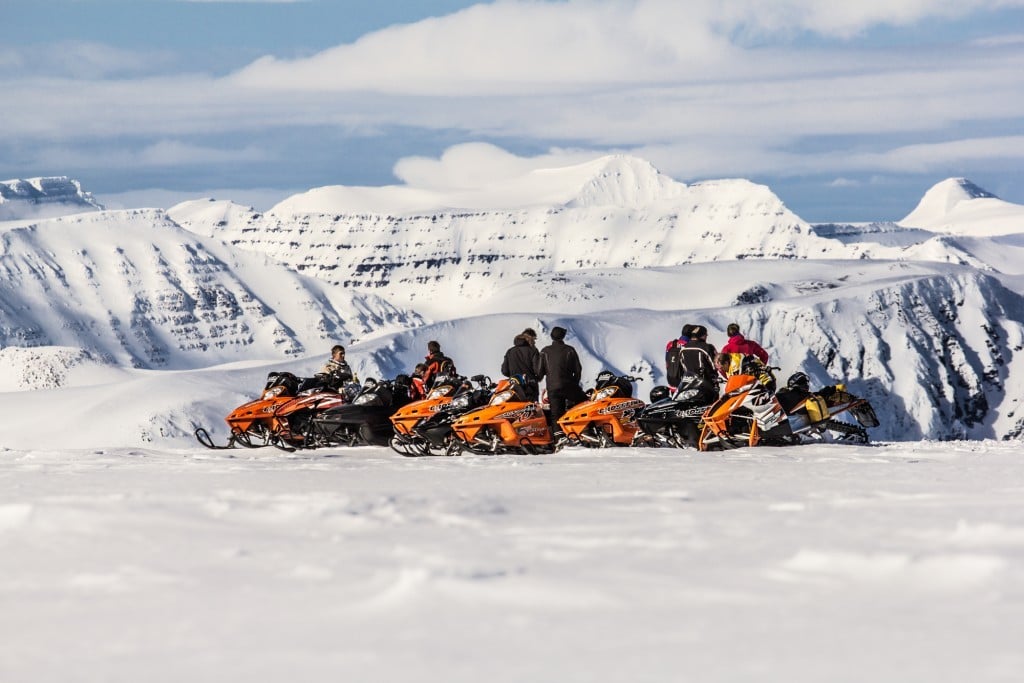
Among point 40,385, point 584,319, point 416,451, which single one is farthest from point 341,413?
point 40,385

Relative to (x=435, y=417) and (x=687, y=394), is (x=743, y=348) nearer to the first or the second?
(x=687, y=394)

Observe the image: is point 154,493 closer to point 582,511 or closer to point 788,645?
point 582,511

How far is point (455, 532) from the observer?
9094 millimetres

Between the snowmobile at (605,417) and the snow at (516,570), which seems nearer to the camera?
the snow at (516,570)

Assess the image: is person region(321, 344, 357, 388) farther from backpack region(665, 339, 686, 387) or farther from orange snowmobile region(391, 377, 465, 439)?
backpack region(665, 339, 686, 387)

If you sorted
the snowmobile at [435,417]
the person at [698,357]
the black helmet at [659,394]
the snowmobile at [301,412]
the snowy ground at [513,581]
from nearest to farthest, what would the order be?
1. the snowy ground at [513,581]
2. the snowmobile at [435,417]
3. the black helmet at [659,394]
4. the person at [698,357]
5. the snowmobile at [301,412]

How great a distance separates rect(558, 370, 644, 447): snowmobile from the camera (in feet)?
62.0

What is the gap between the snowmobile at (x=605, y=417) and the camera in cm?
1889

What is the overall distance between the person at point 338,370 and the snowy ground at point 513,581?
8.33 m

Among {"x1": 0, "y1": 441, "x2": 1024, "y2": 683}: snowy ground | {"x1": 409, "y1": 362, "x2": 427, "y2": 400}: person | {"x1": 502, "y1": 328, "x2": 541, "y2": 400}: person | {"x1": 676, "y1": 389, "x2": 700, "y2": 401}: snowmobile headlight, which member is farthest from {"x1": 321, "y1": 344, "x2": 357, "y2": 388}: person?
{"x1": 0, "y1": 441, "x2": 1024, "y2": 683}: snowy ground

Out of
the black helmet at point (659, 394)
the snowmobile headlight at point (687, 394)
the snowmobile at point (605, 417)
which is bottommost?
the snowmobile at point (605, 417)

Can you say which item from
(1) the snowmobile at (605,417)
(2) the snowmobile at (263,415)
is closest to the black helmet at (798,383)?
(1) the snowmobile at (605,417)

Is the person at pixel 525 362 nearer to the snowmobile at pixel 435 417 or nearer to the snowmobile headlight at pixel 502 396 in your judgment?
the snowmobile at pixel 435 417

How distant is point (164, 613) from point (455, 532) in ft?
8.09
